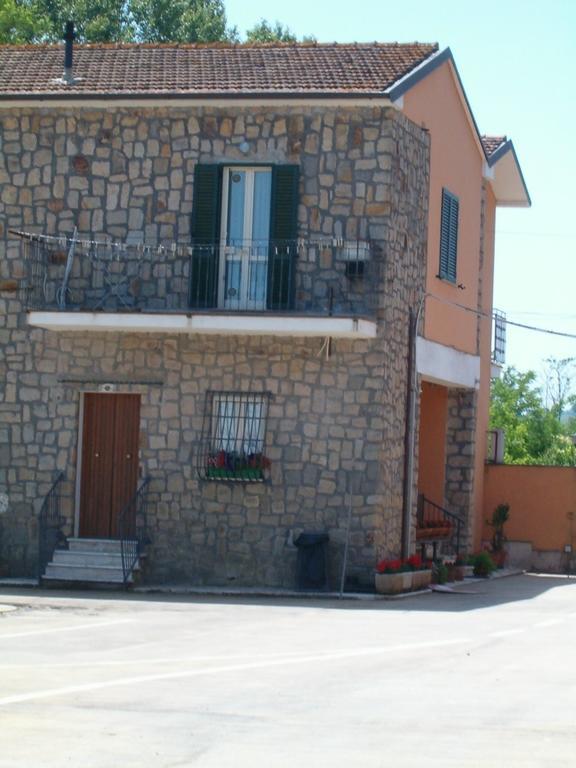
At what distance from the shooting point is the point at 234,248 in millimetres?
21984

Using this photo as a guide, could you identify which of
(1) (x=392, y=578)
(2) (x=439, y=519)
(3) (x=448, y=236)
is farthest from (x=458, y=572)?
(3) (x=448, y=236)

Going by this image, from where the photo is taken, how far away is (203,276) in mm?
21922

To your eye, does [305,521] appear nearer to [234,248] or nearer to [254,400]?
[254,400]

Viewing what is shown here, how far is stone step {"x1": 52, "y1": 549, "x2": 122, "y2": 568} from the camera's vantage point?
21.6 meters

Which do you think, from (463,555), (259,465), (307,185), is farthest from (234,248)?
(463,555)

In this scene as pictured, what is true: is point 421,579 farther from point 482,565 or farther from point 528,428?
point 528,428

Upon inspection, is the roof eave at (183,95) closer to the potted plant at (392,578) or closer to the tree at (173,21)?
the potted plant at (392,578)

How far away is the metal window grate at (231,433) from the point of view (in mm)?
21672

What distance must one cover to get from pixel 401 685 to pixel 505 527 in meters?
17.8

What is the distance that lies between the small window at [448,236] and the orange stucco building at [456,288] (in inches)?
0.7

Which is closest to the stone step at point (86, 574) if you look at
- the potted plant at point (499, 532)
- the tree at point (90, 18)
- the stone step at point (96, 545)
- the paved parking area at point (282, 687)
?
the stone step at point (96, 545)

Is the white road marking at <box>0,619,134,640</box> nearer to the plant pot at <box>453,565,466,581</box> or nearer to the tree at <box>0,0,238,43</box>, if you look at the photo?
the plant pot at <box>453,565,466,581</box>

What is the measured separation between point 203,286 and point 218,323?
1.10 m

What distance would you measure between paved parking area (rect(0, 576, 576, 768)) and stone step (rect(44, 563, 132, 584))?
2.44 m
